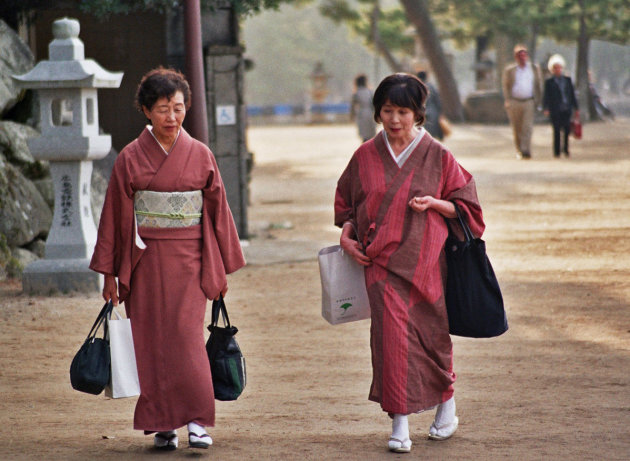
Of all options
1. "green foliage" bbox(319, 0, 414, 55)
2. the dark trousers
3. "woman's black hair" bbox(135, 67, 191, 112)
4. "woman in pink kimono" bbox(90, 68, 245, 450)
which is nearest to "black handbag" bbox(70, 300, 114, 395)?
"woman in pink kimono" bbox(90, 68, 245, 450)

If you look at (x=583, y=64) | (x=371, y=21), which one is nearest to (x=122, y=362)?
(x=583, y=64)

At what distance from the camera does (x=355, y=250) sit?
4.52m

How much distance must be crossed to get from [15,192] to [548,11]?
2311 centimetres

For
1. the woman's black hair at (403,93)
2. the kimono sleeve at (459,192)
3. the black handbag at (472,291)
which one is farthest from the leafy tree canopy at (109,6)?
the black handbag at (472,291)

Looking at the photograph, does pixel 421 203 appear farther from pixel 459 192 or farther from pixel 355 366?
pixel 355 366

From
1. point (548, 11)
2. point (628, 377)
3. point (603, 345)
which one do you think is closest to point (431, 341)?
point (628, 377)

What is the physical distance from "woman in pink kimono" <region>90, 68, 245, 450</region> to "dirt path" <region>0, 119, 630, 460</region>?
246mm

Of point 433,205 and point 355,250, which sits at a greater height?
point 433,205

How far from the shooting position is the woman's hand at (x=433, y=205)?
14.4ft

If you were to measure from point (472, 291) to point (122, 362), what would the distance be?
4.90 feet

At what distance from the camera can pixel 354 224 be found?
4629 mm

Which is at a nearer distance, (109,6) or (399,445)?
(399,445)

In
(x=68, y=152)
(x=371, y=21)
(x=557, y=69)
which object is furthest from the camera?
(x=371, y=21)

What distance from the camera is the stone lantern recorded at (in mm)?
8516
